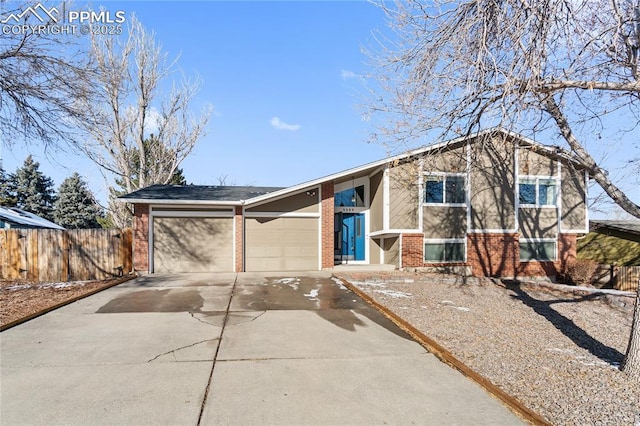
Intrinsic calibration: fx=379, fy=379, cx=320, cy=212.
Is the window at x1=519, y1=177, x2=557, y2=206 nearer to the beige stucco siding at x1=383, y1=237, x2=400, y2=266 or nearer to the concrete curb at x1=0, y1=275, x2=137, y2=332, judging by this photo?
the beige stucco siding at x1=383, y1=237, x2=400, y2=266

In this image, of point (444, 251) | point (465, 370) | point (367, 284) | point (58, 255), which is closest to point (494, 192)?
point (444, 251)

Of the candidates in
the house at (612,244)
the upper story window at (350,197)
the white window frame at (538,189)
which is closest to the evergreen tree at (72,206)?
the upper story window at (350,197)

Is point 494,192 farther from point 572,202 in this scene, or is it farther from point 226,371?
point 226,371

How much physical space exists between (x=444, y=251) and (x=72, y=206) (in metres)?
35.8

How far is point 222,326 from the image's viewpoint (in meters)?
6.23

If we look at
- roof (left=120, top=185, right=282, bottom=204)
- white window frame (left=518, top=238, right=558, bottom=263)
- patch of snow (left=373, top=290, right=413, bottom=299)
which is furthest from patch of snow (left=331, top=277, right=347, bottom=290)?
white window frame (left=518, top=238, right=558, bottom=263)

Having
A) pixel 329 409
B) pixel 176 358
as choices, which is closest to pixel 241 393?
pixel 329 409

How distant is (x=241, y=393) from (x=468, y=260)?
1209cm

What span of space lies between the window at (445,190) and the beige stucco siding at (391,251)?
1.94m

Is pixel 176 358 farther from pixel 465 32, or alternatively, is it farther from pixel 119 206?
pixel 119 206

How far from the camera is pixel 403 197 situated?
13.6 meters

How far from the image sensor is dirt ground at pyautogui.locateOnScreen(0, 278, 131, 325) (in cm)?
727

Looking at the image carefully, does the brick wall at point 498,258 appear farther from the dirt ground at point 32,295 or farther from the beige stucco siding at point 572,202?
the dirt ground at point 32,295

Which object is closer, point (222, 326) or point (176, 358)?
point (176, 358)
